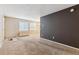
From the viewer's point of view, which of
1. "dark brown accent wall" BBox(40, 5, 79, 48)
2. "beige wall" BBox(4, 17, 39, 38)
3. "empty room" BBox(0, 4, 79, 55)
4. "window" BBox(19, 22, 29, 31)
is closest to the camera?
"empty room" BBox(0, 4, 79, 55)

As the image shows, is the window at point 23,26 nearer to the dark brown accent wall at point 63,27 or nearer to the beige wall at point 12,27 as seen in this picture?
the beige wall at point 12,27

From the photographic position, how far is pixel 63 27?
4.10m

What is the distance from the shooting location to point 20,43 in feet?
10.9

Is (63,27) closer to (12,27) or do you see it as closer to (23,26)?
(23,26)

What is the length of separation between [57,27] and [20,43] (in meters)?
1.97

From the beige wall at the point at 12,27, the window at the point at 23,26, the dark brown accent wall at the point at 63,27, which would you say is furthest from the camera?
the dark brown accent wall at the point at 63,27

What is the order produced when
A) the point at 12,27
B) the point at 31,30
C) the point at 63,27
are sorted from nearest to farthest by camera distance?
1. the point at 12,27
2. the point at 31,30
3. the point at 63,27

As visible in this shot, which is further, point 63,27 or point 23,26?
point 63,27

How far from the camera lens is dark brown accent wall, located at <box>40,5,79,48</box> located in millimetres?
3509

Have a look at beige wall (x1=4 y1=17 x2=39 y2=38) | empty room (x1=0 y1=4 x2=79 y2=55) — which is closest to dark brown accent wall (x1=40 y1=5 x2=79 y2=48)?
empty room (x1=0 y1=4 x2=79 y2=55)

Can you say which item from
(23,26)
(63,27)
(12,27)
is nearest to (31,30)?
(23,26)

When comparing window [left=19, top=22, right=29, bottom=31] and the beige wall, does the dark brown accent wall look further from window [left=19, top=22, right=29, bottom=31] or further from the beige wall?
the beige wall

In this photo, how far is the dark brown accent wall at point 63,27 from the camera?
3.51 m

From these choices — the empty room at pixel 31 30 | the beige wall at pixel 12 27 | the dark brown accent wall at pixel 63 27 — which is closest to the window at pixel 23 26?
the empty room at pixel 31 30
